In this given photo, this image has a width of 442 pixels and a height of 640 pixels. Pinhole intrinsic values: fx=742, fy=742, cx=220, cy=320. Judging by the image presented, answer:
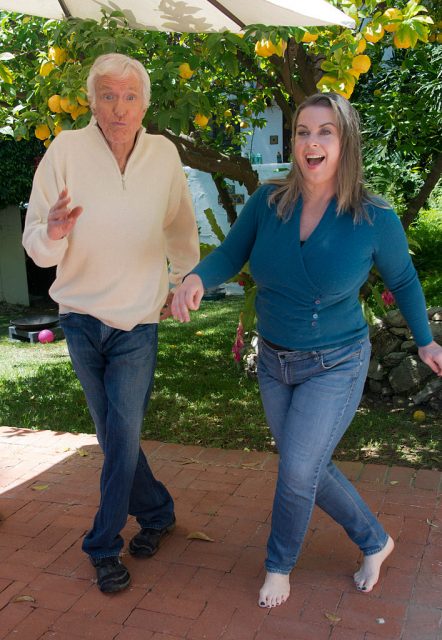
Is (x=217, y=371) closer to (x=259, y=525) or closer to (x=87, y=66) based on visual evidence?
(x=259, y=525)

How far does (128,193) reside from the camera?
3.02m

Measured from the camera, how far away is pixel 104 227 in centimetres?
297

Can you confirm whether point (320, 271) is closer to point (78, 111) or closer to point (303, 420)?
point (303, 420)

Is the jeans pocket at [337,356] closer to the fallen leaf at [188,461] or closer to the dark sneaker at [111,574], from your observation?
the dark sneaker at [111,574]

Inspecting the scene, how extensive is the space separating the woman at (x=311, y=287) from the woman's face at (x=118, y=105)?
0.60 m

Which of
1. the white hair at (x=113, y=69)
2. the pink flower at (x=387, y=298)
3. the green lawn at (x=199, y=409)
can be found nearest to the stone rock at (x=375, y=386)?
the green lawn at (x=199, y=409)

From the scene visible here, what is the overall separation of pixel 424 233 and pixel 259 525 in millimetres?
4911

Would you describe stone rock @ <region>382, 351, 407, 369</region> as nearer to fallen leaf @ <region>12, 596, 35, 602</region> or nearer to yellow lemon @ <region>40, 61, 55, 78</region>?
yellow lemon @ <region>40, 61, 55, 78</region>

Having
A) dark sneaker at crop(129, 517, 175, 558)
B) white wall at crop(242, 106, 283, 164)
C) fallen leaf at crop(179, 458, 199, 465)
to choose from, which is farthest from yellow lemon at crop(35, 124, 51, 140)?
white wall at crop(242, 106, 283, 164)

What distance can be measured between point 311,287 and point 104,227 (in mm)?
866

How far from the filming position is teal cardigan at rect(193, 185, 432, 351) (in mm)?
2754

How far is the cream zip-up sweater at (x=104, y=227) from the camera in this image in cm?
296

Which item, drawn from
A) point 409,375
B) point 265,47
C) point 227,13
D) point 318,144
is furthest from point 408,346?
point 318,144

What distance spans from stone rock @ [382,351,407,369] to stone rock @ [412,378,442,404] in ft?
1.03
